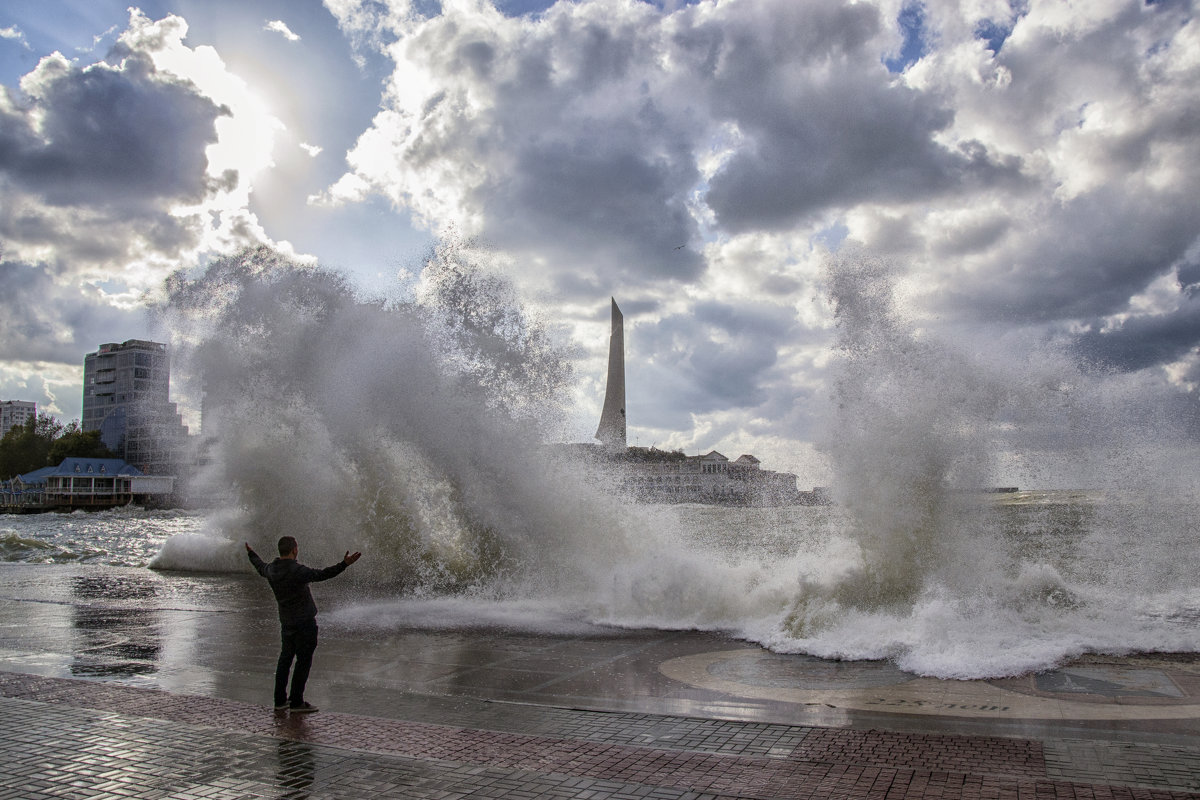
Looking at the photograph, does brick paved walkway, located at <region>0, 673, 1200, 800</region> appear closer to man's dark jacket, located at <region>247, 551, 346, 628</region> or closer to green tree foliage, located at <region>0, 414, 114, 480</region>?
man's dark jacket, located at <region>247, 551, 346, 628</region>

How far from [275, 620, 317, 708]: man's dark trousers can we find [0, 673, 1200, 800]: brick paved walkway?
9.7 inches

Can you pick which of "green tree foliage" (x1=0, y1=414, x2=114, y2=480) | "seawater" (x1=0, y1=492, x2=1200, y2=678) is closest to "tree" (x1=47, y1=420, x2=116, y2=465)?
"green tree foliage" (x1=0, y1=414, x2=114, y2=480)

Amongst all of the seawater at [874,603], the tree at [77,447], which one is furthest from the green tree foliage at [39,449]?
the seawater at [874,603]

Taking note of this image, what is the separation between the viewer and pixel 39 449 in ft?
420

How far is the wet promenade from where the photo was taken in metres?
4.80

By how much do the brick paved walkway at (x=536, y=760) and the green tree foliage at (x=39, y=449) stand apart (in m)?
138

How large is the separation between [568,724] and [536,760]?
1028 millimetres

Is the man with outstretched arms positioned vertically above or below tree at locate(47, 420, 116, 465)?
Answer: below

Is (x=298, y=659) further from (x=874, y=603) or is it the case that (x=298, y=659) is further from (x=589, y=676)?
(x=874, y=603)

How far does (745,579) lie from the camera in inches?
516

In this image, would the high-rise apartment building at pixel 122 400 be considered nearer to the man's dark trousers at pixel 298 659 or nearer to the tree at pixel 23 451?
the tree at pixel 23 451

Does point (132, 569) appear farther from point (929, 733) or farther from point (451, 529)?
point (929, 733)

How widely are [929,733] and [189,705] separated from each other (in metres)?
5.91

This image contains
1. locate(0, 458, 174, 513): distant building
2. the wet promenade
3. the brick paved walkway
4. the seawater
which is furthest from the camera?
locate(0, 458, 174, 513): distant building
